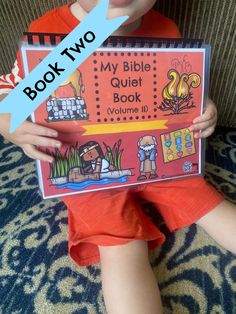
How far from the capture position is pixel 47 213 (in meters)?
0.54

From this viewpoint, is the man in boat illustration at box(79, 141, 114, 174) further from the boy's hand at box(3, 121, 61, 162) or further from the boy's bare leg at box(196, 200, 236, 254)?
the boy's bare leg at box(196, 200, 236, 254)

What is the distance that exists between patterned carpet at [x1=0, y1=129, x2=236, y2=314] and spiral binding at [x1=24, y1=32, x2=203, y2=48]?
27cm

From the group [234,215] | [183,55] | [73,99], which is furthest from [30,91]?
[234,215]

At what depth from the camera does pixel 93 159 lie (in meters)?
0.43

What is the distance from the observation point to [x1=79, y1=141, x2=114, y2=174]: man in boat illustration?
42 cm

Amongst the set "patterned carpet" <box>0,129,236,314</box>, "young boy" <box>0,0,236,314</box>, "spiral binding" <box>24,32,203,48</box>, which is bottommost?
"patterned carpet" <box>0,129,236,314</box>

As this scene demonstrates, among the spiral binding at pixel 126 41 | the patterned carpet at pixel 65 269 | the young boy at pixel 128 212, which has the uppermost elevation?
the spiral binding at pixel 126 41

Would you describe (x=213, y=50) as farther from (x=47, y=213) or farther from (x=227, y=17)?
(x=47, y=213)

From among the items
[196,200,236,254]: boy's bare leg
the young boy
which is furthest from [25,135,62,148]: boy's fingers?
[196,200,236,254]: boy's bare leg

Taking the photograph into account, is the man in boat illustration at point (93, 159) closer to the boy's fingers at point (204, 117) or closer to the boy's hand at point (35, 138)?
the boy's hand at point (35, 138)

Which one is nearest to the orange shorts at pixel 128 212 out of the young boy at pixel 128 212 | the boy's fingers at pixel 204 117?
the young boy at pixel 128 212

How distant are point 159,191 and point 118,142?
129mm

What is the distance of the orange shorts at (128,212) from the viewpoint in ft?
1.47

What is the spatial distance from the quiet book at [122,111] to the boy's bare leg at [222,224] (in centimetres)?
10
